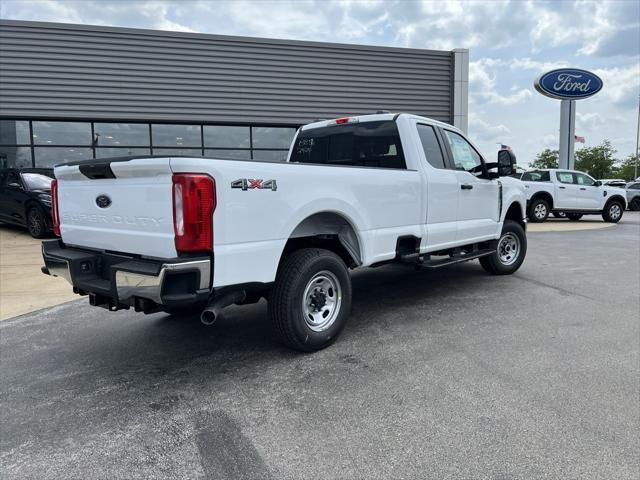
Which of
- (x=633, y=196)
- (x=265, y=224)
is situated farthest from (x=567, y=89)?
(x=265, y=224)

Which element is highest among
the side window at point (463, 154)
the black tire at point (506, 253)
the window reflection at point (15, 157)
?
the window reflection at point (15, 157)

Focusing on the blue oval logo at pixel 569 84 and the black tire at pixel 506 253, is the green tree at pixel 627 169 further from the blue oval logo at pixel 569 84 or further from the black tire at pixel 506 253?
the black tire at pixel 506 253

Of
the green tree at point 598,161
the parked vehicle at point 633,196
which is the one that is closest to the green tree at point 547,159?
the green tree at point 598,161

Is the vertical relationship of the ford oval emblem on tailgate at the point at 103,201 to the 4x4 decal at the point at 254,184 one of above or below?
below

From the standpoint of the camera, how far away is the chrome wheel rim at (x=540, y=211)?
16.1 m

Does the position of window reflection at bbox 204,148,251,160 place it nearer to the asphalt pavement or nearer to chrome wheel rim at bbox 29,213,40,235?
chrome wheel rim at bbox 29,213,40,235

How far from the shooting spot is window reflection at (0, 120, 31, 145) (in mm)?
14305

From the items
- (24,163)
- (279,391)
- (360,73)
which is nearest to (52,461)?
(279,391)

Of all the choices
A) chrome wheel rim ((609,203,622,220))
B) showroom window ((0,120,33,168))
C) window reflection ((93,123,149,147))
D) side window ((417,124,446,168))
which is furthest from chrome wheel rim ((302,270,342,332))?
chrome wheel rim ((609,203,622,220))

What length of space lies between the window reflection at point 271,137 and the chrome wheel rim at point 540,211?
8.83 meters

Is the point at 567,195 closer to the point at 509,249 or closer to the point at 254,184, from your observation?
the point at 509,249

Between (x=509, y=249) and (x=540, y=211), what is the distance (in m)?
10.2

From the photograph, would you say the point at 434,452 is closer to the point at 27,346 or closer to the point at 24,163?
the point at 27,346

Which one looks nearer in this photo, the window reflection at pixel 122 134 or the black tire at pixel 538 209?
the window reflection at pixel 122 134
